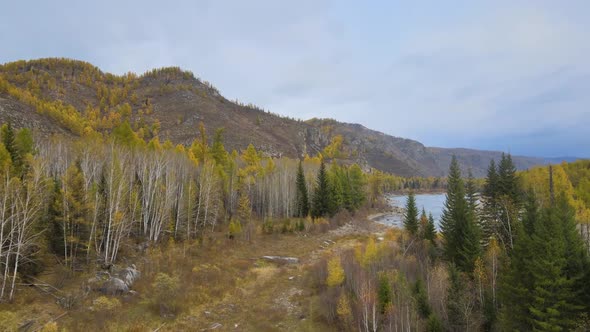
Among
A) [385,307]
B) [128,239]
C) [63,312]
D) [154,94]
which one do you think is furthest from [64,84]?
[385,307]

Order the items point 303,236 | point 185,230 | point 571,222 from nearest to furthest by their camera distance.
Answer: point 571,222 → point 185,230 → point 303,236

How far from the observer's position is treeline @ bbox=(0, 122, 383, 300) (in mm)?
19547

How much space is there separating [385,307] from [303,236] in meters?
26.6

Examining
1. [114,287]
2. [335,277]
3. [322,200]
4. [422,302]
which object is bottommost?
[422,302]

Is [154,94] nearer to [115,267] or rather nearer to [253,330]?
[115,267]

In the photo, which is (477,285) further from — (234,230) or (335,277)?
(234,230)

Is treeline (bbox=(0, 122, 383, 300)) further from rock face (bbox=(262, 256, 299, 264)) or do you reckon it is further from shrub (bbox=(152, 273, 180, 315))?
rock face (bbox=(262, 256, 299, 264))

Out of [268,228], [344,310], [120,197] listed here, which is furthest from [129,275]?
[268,228]

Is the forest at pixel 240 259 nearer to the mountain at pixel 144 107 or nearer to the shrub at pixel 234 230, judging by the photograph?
the shrub at pixel 234 230

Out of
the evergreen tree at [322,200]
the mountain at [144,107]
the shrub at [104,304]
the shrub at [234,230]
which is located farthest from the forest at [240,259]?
the mountain at [144,107]

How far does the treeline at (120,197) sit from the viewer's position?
19.5 m

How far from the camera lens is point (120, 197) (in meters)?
25.3

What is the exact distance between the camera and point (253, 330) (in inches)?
738

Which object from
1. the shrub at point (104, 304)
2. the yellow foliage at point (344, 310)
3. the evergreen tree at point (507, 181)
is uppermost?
the evergreen tree at point (507, 181)
